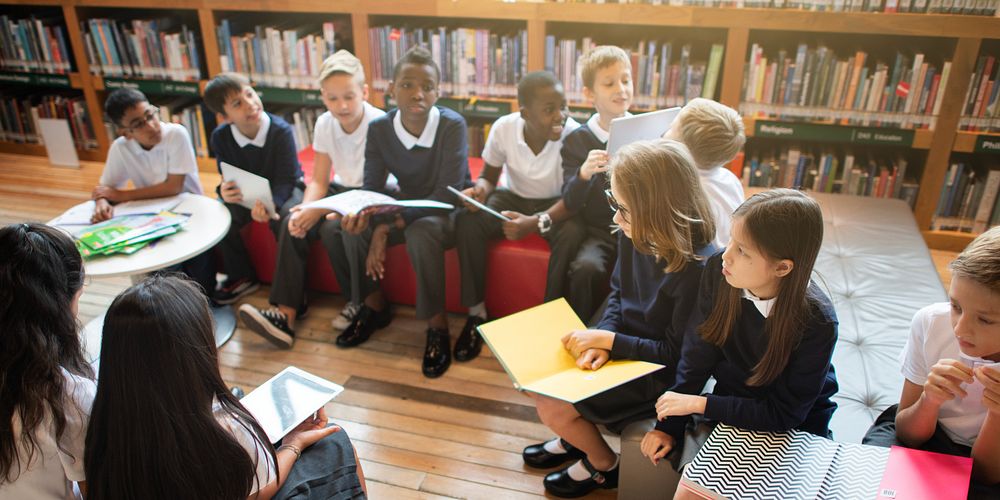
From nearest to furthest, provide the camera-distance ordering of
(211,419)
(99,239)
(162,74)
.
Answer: (211,419) → (99,239) → (162,74)

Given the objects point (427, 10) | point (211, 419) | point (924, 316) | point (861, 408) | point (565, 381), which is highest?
point (427, 10)

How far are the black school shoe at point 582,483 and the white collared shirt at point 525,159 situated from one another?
1116 millimetres

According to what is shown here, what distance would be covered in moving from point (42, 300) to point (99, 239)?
1.10 meters

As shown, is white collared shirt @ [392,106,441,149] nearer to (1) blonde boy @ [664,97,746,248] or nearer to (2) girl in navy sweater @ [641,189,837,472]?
(1) blonde boy @ [664,97,746,248]

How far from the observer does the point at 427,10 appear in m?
3.43

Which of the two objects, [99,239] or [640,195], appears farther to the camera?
[99,239]

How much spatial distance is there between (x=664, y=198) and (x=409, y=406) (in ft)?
3.85

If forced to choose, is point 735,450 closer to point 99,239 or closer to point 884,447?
point 884,447

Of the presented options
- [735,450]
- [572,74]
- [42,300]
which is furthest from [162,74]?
[735,450]

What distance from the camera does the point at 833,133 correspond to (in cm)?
320

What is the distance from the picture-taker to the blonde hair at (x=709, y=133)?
1989 millimetres

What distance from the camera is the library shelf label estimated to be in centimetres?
313

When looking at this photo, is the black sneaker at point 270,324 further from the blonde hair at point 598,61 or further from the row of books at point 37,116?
the row of books at point 37,116

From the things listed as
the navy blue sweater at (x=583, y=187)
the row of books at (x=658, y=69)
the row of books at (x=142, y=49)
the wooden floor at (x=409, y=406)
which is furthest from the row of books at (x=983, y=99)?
the row of books at (x=142, y=49)
